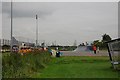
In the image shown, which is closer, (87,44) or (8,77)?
(8,77)

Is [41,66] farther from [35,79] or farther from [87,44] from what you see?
[87,44]

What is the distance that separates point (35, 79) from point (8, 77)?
1646 millimetres

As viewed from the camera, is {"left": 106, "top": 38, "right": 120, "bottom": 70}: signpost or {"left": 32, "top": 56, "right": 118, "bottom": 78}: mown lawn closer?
{"left": 32, "top": 56, "right": 118, "bottom": 78}: mown lawn

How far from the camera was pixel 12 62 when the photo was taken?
15.9m

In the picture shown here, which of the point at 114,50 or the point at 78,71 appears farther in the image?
the point at 114,50

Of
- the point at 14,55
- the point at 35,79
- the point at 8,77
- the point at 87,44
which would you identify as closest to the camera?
the point at 8,77

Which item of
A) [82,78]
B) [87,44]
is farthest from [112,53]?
[87,44]

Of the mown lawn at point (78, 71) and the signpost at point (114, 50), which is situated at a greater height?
the signpost at point (114, 50)

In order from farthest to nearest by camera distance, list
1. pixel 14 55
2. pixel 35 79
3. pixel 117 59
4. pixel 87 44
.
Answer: pixel 87 44 → pixel 117 59 → pixel 14 55 → pixel 35 79

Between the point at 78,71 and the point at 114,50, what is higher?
the point at 114,50

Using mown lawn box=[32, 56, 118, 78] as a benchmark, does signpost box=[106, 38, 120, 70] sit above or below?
above

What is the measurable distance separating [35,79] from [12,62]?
4.77 feet

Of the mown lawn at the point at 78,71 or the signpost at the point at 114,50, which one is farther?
the signpost at the point at 114,50

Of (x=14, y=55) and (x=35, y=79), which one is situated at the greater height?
(x=14, y=55)
